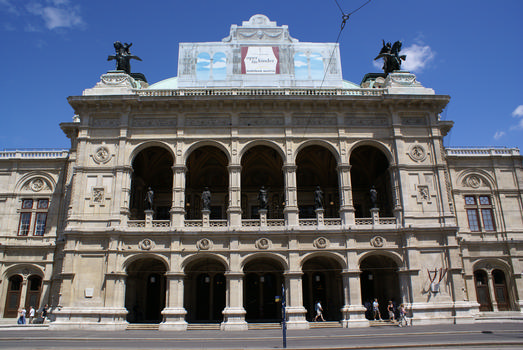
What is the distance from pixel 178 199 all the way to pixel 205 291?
24.6 feet

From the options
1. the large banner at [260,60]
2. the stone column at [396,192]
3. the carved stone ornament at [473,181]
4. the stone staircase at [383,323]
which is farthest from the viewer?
the carved stone ornament at [473,181]

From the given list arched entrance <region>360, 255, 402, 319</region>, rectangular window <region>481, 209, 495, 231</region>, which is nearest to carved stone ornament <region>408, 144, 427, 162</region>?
arched entrance <region>360, 255, 402, 319</region>

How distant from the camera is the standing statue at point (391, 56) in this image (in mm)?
29594

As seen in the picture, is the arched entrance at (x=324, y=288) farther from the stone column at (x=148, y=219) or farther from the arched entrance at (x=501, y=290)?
the arched entrance at (x=501, y=290)

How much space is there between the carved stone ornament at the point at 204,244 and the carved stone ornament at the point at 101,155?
8.00m

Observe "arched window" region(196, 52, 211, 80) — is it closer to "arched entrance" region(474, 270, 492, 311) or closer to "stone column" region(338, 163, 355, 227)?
"stone column" region(338, 163, 355, 227)

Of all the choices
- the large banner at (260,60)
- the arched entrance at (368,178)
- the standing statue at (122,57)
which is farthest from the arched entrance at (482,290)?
the standing statue at (122,57)

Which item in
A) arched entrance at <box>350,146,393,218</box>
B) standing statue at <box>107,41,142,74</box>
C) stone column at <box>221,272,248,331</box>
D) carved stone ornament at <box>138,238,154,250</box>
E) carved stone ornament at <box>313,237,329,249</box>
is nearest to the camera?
stone column at <box>221,272,248,331</box>

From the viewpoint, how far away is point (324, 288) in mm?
28828

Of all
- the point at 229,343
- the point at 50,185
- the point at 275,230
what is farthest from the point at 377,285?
the point at 50,185

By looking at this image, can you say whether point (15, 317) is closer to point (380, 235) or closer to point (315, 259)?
point (315, 259)

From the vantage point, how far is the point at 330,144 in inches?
1051

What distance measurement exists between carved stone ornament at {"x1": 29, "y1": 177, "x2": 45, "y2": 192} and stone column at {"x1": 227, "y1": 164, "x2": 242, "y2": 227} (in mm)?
16243

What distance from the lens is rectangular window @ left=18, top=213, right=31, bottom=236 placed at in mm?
30875
